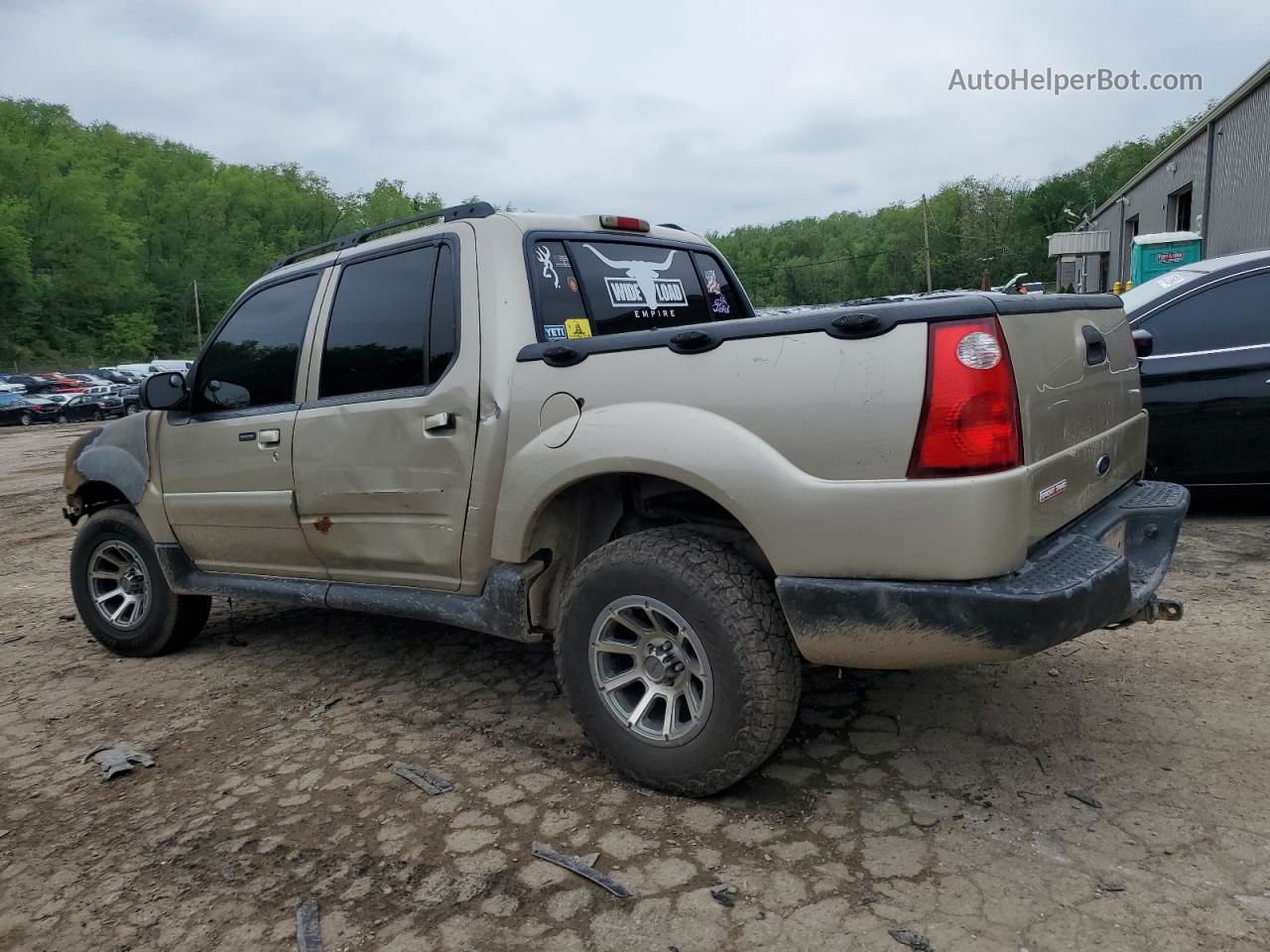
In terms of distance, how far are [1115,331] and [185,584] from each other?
4.12 m

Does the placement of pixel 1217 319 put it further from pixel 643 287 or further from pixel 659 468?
pixel 659 468

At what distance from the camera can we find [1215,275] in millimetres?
5973

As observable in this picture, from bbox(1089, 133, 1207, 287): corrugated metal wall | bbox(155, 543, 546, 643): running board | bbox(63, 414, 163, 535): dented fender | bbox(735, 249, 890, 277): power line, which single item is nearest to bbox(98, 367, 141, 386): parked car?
bbox(1089, 133, 1207, 287): corrugated metal wall

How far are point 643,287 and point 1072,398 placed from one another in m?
1.75

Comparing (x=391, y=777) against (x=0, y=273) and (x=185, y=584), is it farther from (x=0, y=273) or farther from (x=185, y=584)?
(x=0, y=273)

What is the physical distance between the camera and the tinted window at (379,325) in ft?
11.6

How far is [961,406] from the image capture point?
2365 millimetres

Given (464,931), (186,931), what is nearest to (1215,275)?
(464,931)

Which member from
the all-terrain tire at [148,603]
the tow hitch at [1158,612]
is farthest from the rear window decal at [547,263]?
the all-terrain tire at [148,603]

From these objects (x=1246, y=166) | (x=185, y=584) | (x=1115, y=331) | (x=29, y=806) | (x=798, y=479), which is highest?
(x=1246, y=166)

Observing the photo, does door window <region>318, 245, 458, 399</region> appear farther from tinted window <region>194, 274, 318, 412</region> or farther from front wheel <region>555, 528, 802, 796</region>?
front wheel <region>555, 528, 802, 796</region>

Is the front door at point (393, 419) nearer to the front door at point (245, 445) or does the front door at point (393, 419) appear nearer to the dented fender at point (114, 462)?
the front door at point (245, 445)

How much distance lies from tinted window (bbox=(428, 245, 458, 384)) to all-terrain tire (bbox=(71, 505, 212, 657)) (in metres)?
2.13

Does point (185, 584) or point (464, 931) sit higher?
point (185, 584)
